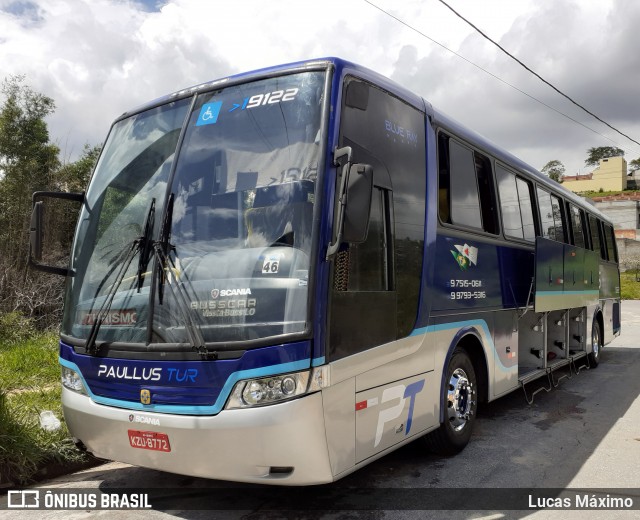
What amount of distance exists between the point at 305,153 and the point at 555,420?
485 cm

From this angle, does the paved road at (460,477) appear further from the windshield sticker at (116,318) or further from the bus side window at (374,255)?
the bus side window at (374,255)

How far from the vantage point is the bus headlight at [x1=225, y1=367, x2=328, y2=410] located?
348cm

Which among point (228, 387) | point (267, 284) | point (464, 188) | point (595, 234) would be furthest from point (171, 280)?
point (595, 234)

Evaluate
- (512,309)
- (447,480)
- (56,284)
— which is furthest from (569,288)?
(56,284)

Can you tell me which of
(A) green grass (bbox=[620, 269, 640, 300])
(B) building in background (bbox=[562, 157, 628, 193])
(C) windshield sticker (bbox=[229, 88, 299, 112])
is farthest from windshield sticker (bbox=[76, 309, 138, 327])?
(B) building in background (bbox=[562, 157, 628, 193])

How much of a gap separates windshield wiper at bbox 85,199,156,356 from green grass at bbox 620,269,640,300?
3255 cm

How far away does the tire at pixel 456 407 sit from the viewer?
5.20m

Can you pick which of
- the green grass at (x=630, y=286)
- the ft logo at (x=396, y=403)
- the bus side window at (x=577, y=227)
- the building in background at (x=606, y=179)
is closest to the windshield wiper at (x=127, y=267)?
the ft logo at (x=396, y=403)

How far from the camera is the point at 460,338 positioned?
543 centimetres

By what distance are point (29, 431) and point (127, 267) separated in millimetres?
2118

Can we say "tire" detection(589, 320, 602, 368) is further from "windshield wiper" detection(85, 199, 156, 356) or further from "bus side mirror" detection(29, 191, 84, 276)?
"bus side mirror" detection(29, 191, 84, 276)

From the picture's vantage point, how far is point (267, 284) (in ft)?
11.9

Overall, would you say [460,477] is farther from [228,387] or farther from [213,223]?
[213,223]

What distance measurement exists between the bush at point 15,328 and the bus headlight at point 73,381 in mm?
6440
